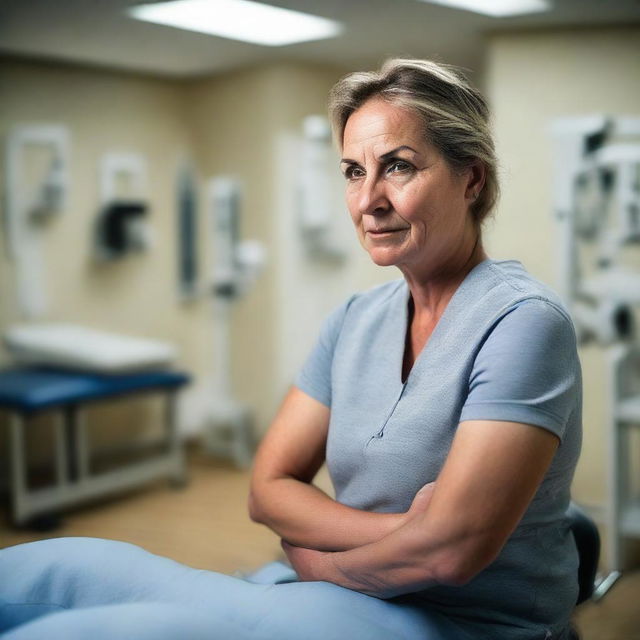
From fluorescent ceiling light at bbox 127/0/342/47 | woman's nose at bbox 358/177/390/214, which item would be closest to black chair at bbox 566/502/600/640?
woman's nose at bbox 358/177/390/214

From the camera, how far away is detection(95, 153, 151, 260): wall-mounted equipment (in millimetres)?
4074

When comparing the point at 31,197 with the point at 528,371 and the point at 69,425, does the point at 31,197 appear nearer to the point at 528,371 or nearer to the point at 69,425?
the point at 69,425

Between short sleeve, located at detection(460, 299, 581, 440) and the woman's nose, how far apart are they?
24 centimetres

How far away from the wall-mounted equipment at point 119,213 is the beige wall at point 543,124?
6.20 ft

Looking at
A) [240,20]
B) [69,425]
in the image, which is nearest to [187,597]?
[240,20]

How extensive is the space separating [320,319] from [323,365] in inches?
119

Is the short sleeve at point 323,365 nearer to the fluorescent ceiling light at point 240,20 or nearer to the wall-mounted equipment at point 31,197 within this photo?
the fluorescent ceiling light at point 240,20

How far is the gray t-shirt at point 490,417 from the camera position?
91 centimetres

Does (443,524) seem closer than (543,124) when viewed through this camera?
Yes

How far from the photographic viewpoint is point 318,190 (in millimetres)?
3838

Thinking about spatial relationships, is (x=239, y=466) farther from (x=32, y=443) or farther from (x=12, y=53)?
(x=12, y=53)

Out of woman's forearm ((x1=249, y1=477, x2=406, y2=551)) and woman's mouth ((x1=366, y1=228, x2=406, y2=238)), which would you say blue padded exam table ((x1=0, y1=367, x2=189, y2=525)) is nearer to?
woman's forearm ((x1=249, y1=477, x2=406, y2=551))

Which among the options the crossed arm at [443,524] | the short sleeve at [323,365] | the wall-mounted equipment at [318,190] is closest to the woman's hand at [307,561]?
the crossed arm at [443,524]

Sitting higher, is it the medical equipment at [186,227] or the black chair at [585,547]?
the medical equipment at [186,227]
